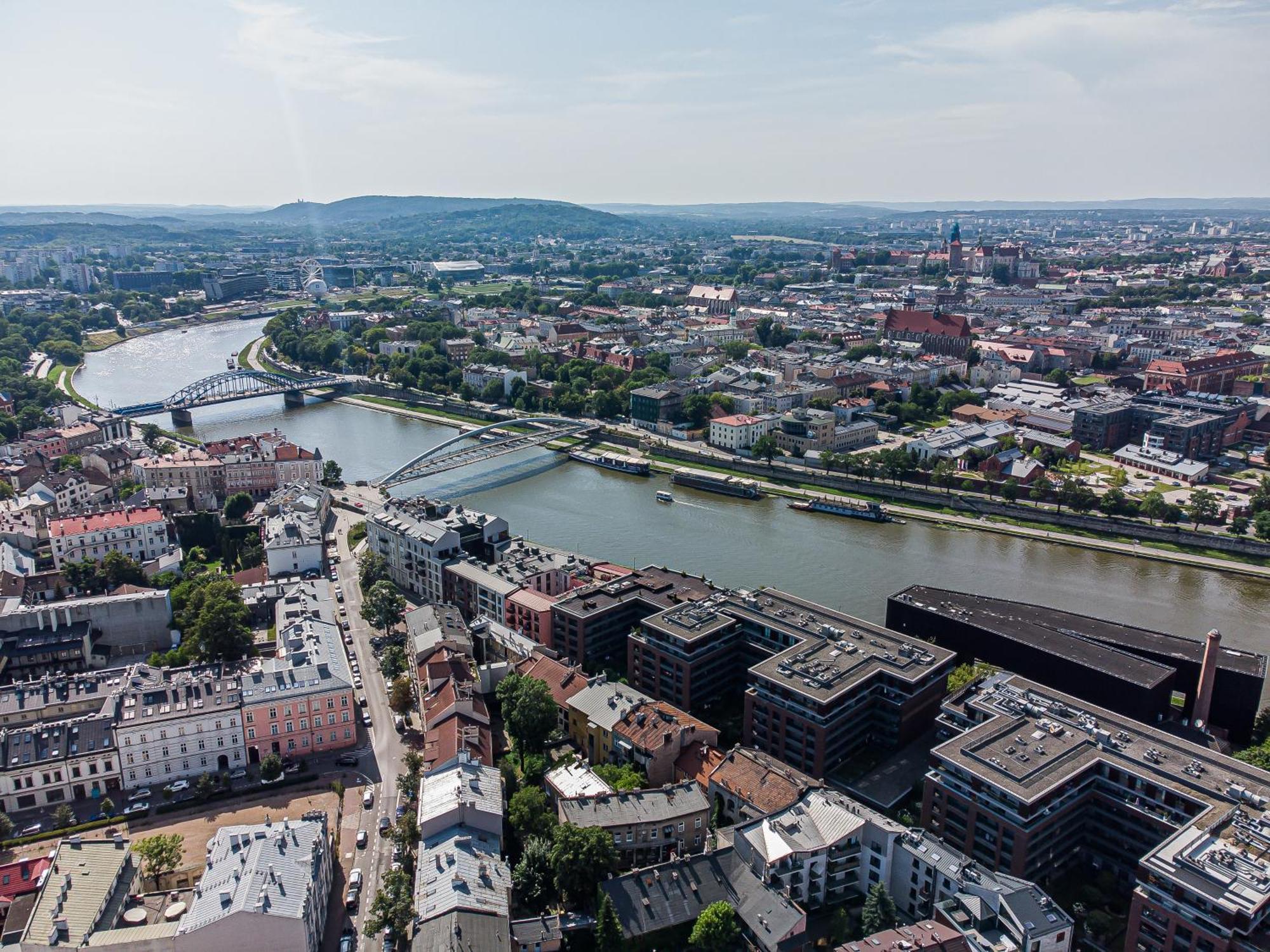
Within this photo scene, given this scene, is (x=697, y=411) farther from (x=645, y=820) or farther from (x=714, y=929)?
(x=714, y=929)

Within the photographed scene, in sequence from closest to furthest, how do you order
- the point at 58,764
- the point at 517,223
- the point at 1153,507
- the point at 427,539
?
the point at 58,764 → the point at 427,539 → the point at 1153,507 → the point at 517,223

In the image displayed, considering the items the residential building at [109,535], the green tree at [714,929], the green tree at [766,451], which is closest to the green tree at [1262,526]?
the green tree at [766,451]

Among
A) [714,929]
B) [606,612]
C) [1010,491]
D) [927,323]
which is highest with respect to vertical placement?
[927,323]

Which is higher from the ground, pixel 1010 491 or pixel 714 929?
pixel 714 929

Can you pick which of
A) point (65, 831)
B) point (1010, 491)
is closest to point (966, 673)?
point (1010, 491)

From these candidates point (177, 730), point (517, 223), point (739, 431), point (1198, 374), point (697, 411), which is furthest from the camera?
point (517, 223)

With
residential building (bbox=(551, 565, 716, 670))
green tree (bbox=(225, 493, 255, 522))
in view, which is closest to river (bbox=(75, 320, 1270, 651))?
residential building (bbox=(551, 565, 716, 670))

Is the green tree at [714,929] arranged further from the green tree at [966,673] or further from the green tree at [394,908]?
the green tree at [966,673]
